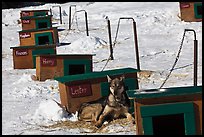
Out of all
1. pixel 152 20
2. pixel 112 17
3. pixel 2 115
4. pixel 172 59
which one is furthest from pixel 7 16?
pixel 2 115

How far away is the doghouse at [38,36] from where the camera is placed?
57.4 ft

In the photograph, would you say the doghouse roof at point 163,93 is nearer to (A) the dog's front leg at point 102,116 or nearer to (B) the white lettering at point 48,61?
(A) the dog's front leg at point 102,116

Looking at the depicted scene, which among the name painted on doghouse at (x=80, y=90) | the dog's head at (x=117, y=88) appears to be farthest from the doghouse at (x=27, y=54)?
the dog's head at (x=117, y=88)

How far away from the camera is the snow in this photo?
7.77 meters

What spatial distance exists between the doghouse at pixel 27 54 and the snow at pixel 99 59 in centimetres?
27

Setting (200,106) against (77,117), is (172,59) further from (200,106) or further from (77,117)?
(200,106)

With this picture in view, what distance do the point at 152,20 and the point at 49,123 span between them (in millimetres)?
16184

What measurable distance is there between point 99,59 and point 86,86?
7390 millimetres

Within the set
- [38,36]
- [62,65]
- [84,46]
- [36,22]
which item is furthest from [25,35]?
[62,65]

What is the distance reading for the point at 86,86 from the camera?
26.0 ft

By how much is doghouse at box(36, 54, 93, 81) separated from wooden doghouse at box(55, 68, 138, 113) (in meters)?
2.66

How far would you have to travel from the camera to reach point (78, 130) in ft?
23.1

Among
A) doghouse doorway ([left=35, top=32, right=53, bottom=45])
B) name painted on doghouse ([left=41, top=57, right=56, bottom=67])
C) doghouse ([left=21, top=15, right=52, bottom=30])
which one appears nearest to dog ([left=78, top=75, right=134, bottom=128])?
name painted on doghouse ([left=41, top=57, right=56, bottom=67])

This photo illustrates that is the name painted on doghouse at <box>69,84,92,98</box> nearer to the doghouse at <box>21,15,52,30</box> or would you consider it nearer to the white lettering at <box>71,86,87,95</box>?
the white lettering at <box>71,86,87,95</box>
